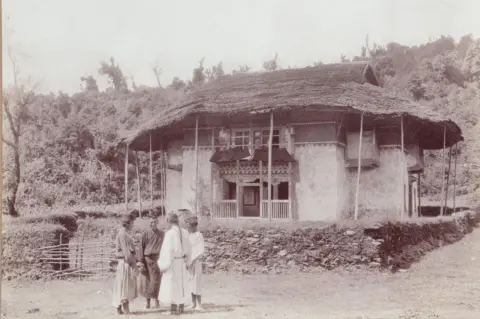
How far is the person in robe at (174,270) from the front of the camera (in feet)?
29.5

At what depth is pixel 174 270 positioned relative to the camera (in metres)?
9.09

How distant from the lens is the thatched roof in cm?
1872

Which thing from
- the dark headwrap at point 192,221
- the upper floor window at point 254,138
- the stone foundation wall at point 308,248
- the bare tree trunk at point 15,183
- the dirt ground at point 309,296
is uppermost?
the upper floor window at point 254,138

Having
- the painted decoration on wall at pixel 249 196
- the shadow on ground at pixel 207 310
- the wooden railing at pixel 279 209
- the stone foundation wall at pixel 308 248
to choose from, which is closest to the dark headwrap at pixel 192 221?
the shadow on ground at pixel 207 310

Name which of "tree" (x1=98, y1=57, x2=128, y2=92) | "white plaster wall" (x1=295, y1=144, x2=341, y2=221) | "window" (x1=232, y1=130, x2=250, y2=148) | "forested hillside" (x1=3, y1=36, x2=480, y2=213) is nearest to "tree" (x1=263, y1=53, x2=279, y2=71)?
"forested hillside" (x1=3, y1=36, x2=480, y2=213)

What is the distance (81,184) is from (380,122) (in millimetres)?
11542

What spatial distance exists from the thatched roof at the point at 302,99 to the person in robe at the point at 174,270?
33.2 ft

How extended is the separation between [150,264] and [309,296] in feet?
11.0

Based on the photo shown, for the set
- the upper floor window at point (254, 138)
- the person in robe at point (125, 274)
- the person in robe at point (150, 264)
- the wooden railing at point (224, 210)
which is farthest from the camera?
the wooden railing at point (224, 210)

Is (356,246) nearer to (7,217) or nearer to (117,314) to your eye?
(117,314)

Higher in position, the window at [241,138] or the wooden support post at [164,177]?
the window at [241,138]

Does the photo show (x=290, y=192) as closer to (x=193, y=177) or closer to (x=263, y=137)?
(x=263, y=137)

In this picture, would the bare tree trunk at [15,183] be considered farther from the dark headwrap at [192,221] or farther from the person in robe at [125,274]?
the dark headwrap at [192,221]

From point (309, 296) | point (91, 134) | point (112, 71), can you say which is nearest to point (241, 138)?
point (91, 134)
